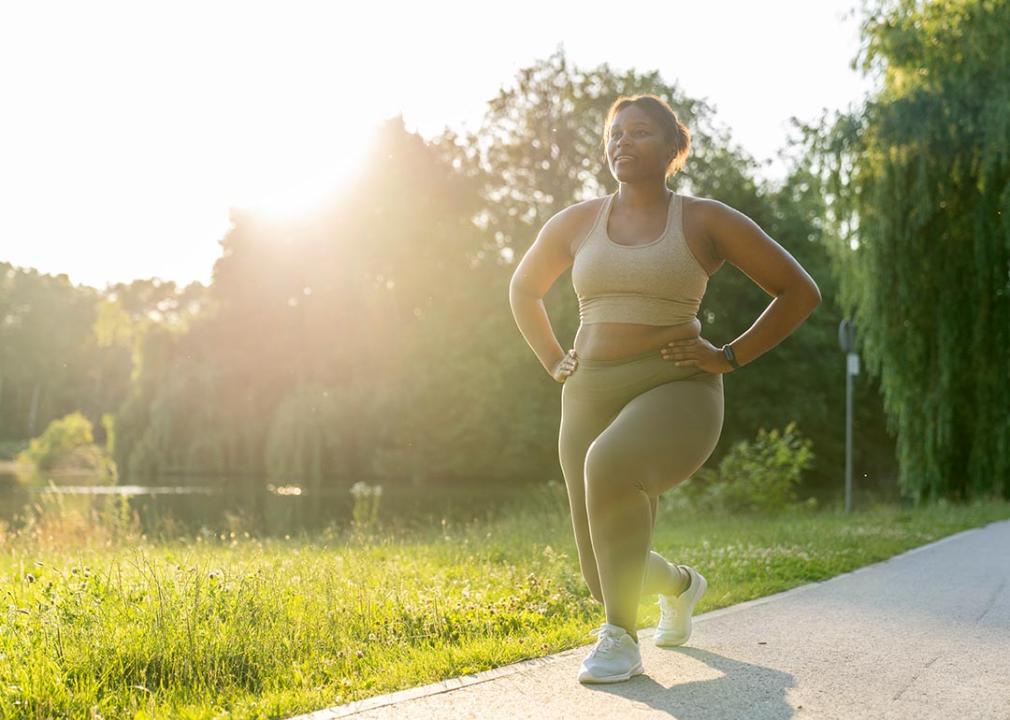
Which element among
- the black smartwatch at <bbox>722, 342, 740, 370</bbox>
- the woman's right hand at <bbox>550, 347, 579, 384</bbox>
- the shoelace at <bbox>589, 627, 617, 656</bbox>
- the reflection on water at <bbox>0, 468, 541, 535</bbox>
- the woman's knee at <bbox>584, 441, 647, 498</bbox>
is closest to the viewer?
the woman's knee at <bbox>584, 441, 647, 498</bbox>

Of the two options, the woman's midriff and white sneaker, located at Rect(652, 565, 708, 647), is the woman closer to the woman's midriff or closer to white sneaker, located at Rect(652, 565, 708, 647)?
the woman's midriff

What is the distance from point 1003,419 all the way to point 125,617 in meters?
15.2

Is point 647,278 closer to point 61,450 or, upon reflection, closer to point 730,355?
point 730,355

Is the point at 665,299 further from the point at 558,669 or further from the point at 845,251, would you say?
the point at 845,251

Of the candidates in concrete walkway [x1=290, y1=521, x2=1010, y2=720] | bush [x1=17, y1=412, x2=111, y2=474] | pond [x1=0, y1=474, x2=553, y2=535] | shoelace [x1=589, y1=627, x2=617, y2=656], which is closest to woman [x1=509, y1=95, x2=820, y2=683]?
shoelace [x1=589, y1=627, x2=617, y2=656]

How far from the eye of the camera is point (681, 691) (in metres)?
3.68

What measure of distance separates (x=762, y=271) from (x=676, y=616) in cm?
150

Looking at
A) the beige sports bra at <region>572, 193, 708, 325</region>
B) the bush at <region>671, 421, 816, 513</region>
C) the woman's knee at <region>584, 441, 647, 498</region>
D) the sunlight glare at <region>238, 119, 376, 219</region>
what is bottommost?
the bush at <region>671, 421, 816, 513</region>

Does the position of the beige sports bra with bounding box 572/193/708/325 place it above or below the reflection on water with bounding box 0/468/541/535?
above

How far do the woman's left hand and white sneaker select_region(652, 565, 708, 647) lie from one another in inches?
43.2

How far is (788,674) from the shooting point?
13.0 feet

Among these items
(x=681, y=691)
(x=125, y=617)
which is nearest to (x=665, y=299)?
(x=681, y=691)

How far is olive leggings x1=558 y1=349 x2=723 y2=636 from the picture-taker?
3.71 meters

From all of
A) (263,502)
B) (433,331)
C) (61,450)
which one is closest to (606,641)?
(263,502)
